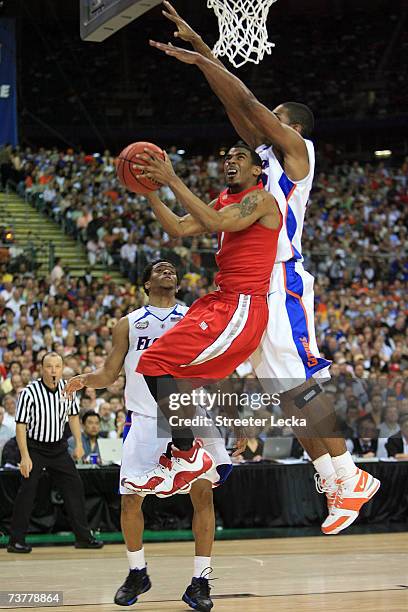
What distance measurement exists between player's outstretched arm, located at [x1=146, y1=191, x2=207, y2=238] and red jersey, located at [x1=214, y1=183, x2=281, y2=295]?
0.73ft

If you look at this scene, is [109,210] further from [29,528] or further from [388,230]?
[29,528]

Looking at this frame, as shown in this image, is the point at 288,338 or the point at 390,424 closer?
the point at 288,338

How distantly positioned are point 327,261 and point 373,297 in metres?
1.05

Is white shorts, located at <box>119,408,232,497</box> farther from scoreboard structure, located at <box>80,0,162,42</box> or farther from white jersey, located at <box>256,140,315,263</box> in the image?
scoreboard structure, located at <box>80,0,162,42</box>

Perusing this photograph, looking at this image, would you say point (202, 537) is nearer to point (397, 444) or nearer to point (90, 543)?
point (90, 543)

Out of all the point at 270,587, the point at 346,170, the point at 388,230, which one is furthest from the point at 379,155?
the point at 270,587

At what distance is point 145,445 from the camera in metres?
6.65

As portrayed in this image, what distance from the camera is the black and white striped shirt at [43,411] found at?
9859 millimetres

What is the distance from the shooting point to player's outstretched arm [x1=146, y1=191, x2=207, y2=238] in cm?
533

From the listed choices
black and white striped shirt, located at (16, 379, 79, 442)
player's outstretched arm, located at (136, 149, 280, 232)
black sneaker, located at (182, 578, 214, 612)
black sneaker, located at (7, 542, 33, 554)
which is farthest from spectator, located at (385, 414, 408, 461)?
player's outstretched arm, located at (136, 149, 280, 232)

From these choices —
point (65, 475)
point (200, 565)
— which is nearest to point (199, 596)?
point (200, 565)

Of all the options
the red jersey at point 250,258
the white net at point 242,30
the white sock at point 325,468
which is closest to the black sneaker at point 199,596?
the white sock at point 325,468

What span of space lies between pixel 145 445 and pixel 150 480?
11.4 inches

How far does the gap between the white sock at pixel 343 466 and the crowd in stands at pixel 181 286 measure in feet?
18.9
